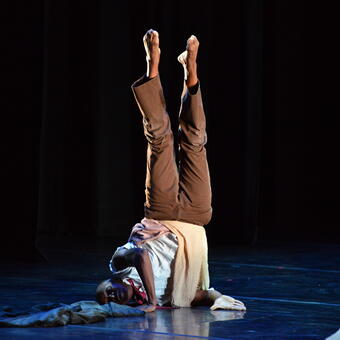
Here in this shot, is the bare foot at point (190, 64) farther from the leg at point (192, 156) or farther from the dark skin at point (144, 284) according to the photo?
the dark skin at point (144, 284)

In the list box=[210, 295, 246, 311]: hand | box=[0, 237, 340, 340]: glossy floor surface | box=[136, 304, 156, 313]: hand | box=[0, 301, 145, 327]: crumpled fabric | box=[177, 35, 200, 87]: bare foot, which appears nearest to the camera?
box=[0, 237, 340, 340]: glossy floor surface

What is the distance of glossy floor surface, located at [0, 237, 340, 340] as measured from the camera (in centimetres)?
351

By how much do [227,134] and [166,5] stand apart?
1.28m

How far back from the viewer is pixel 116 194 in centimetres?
822

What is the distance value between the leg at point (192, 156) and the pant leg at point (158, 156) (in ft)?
0.19

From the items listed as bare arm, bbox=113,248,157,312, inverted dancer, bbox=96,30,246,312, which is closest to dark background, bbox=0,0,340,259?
inverted dancer, bbox=96,30,246,312

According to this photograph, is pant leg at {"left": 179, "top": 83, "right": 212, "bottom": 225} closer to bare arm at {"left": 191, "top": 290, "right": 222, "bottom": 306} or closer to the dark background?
bare arm at {"left": 191, "top": 290, "right": 222, "bottom": 306}

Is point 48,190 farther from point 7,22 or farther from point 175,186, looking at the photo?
point 175,186

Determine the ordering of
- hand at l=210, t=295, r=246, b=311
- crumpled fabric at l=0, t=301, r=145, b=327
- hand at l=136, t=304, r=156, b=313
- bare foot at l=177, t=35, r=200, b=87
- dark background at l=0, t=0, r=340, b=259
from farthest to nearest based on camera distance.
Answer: dark background at l=0, t=0, r=340, b=259
bare foot at l=177, t=35, r=200, b=87
hand at l=210, t=295, r=246, b=311
hand at l=136, t=304, r=156, b=313
crumpled fabric at l=0, t=301, r=145, b=327

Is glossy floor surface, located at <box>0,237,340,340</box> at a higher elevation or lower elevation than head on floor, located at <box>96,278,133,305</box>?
lower

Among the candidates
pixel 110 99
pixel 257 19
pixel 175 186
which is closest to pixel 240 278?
pixel 175 186

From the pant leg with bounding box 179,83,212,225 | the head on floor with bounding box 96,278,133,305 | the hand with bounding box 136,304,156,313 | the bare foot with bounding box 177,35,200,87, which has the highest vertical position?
the bare foot with bounding box 177,35,200,87

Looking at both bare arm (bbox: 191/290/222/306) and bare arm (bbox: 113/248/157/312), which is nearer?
bare arm (bbox: 113/248/157/312)

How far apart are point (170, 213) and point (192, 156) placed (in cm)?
29
